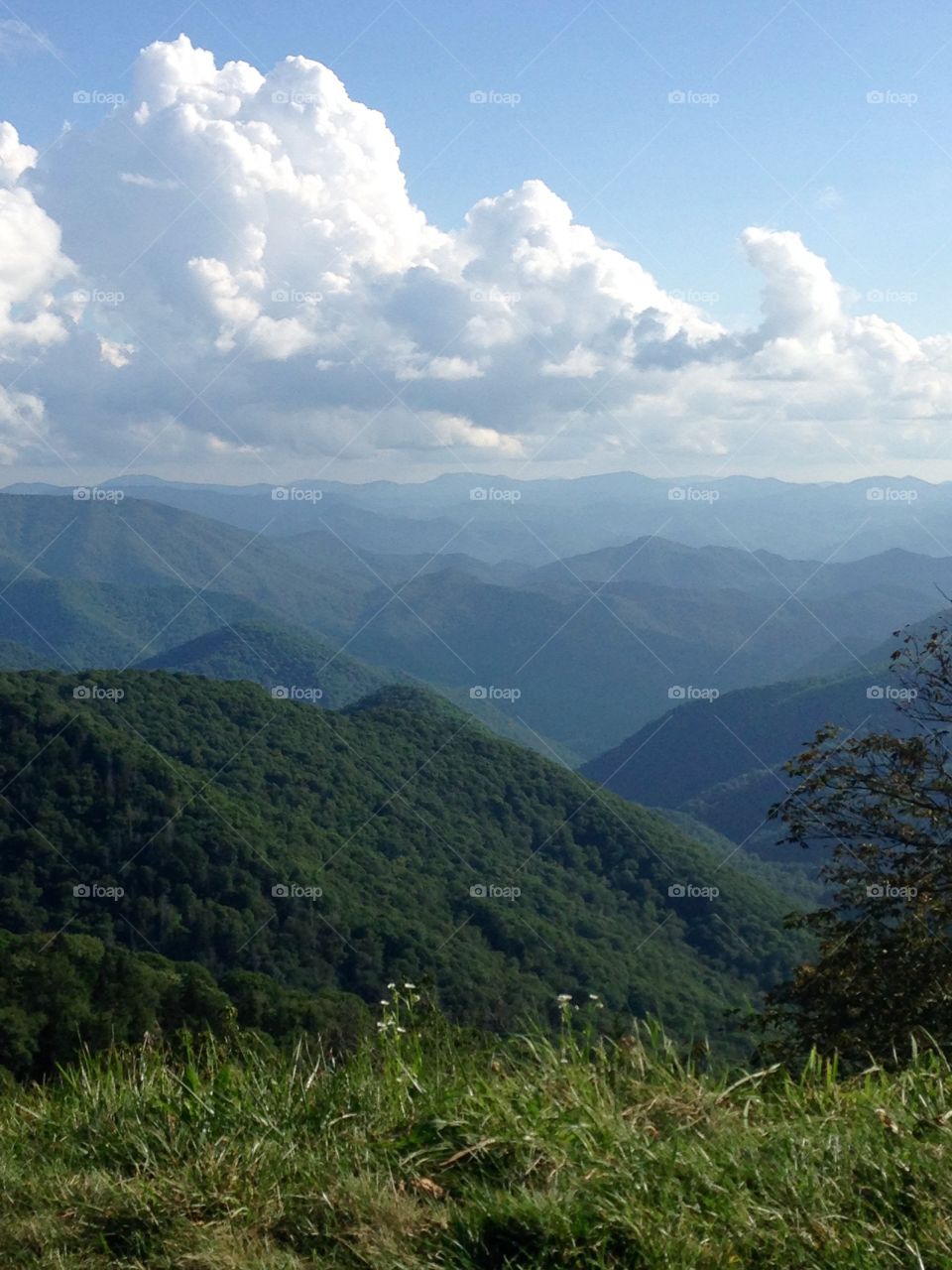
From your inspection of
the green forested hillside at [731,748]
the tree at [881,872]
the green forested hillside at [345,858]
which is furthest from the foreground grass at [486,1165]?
the green forested hillside at [731,748]

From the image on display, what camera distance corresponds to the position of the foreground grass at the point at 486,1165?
250cm

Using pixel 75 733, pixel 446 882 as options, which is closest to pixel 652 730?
pixel 446 882

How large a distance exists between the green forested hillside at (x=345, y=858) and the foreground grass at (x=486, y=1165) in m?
40.8

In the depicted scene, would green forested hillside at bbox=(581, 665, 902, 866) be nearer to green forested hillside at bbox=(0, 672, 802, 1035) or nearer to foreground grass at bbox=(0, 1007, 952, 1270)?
green forested hillside at bbox=(0, 672, 802, 1035)

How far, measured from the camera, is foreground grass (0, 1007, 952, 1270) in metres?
2.50

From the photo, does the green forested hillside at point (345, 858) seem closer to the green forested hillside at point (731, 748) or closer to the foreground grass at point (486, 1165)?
the foreground grass at point (486, 1165)

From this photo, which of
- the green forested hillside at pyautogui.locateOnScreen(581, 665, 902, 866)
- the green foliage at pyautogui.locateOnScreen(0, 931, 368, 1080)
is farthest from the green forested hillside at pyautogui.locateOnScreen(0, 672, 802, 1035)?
the green forested hillside at pyautogui.locateOnScreen(581, 665, 902, 866)

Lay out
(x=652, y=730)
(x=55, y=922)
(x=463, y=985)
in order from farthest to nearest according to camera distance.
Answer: (x=652, y=730) → (x=55, y=922) → (x=463, y=985)

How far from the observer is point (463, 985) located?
48594 mm

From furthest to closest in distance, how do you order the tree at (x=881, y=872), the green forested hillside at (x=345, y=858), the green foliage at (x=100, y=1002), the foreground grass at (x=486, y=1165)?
1. the green forested hillside at (x=345, y=858)
2. the green foliage at (x=100, y=1002)
3. the tree at (x=881, y=872)
4. the foreground grass at (x=486, y=1165)

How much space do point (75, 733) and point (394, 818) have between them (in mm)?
22382

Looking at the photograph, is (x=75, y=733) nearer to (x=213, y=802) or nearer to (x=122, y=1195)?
(x=213, y=802)

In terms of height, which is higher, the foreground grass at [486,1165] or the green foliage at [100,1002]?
the foreground grass at [486,1165]

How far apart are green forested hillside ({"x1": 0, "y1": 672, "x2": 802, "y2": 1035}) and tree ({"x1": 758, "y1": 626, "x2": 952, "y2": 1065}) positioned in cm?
3415
